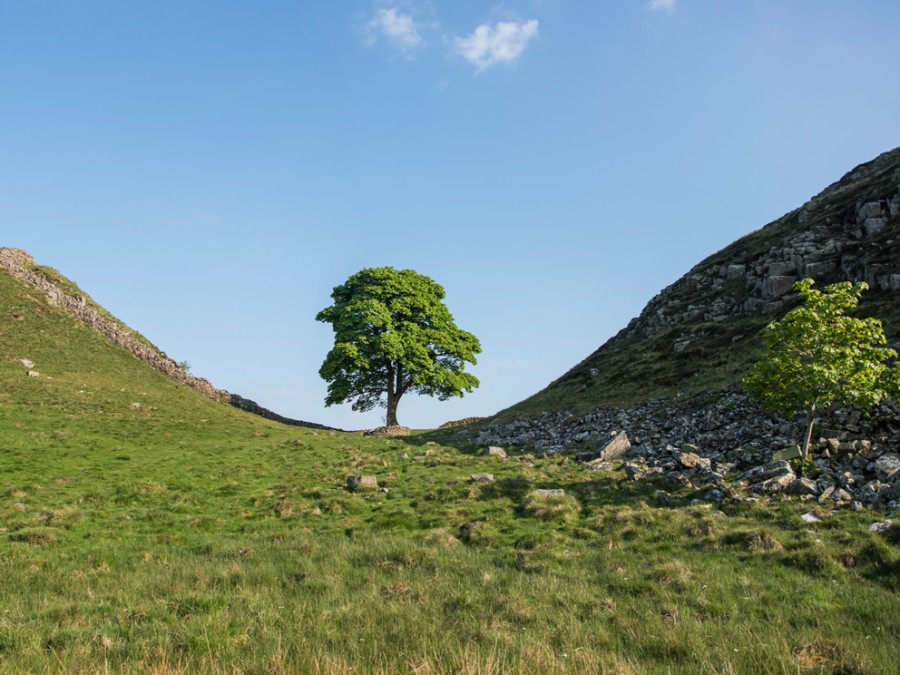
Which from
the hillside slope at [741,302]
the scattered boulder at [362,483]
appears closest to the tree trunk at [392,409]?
the hillside slope at [741,302]

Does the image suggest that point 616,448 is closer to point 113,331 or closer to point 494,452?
point 494,452

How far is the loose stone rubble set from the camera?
17.4 metres

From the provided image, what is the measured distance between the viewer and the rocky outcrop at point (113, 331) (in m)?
58.7

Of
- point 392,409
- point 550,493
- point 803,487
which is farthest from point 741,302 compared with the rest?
point 550,493

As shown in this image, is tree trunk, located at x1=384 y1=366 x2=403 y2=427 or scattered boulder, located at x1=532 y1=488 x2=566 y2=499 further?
tree trunk, located at x1=384 y1=366 x2=403 y2=427

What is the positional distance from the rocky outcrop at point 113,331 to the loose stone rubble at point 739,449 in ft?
129

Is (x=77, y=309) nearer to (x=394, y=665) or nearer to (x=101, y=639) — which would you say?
(x=101, y=639)

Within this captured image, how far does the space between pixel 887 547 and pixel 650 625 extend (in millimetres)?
7372

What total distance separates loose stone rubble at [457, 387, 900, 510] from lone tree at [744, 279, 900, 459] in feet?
4.83

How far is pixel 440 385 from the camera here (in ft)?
189

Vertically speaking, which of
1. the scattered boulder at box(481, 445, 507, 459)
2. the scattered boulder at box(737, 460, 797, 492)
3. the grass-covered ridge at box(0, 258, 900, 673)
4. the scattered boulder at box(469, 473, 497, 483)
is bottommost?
the grass-covered ridge at box(0, 258, 900, 673)

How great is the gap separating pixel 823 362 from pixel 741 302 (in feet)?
111

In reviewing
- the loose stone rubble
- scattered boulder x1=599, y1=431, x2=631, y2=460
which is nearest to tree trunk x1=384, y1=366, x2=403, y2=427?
the loose stone rubble

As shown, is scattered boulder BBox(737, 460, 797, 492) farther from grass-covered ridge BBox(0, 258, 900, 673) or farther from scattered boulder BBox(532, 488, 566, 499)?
scattered boulder BBox(532, 488, 566, 499)
